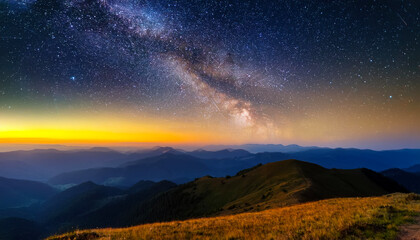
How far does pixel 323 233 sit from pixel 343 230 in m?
1.03

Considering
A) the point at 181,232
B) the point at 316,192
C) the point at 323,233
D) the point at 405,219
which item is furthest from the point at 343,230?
the point at 316,192

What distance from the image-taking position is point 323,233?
8.28m

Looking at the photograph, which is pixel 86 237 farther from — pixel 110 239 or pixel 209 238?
pixel 209 238

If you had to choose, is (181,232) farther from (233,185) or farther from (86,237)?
(233,185)

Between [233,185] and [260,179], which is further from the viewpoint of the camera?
[233,185]

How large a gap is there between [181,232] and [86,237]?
478cm

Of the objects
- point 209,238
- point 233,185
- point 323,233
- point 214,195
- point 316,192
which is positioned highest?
point 323,233

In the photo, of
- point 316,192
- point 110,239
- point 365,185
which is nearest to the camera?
point 110,239

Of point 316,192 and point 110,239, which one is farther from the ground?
point 110,239

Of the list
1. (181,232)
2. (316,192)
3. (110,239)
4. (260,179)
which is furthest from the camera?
(260,179)

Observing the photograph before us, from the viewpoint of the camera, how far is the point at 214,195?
6569 cm

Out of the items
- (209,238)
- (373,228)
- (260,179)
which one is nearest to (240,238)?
(209,238)

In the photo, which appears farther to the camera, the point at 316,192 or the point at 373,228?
the point at 316,192

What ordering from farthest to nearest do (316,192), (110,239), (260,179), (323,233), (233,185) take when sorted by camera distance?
(233,185)
(260,179)
(316,192)
(110,239)
(323,233)
